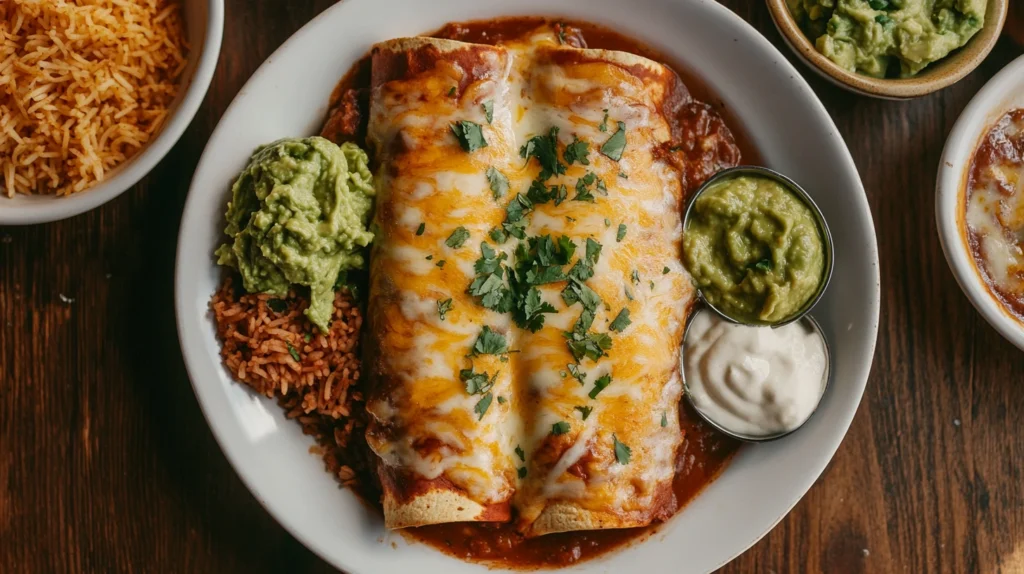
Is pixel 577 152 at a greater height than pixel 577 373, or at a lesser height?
greater

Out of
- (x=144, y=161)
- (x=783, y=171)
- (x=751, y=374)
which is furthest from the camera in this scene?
(x=783, y=171)

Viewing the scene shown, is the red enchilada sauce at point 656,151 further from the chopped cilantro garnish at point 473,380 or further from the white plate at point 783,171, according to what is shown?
the chopped cilantro garnish at point 473,380

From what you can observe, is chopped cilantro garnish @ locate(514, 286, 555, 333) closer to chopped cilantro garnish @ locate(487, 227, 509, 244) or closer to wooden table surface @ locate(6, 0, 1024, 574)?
chopped cilantro garnish @ locate(487, 227, 509, 244)

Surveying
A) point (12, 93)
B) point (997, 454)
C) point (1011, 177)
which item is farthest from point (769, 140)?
point (12, 93)

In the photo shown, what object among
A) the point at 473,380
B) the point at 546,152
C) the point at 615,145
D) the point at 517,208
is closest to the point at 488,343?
the point at 473,380

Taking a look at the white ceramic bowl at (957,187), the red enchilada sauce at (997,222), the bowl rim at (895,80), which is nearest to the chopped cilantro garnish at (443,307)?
the bowl rim at (895,80)

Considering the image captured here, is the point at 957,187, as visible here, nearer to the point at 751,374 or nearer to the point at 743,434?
the point at 751,374
